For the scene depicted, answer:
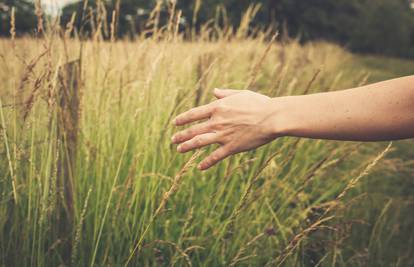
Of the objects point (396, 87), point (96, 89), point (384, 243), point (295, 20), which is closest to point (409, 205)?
point (384, 243)

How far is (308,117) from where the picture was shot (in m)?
0.93

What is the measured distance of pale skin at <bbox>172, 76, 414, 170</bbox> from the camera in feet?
2.81

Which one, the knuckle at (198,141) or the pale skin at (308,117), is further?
the knuckle at (198,141)

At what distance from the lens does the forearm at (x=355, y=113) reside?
0.85 metres

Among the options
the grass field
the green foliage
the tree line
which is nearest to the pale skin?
the grass field

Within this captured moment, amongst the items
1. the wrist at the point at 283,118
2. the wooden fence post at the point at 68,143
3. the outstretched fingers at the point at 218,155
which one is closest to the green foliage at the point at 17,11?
the wooden fence post at the point at 68,143

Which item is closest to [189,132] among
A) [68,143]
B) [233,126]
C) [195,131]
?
[195,131]

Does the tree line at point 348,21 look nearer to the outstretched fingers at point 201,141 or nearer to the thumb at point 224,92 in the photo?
the thumb at point 224,92

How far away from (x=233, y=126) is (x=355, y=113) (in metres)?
0.32

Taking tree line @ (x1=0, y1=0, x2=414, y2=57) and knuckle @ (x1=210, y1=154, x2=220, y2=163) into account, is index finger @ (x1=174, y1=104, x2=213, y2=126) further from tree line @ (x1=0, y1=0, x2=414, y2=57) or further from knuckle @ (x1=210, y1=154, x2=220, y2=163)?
tree line @ (x1=0, y1=0, x2=414, y2=57)

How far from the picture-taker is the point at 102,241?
4.91 feet

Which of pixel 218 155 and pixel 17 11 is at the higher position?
pixel 17 11

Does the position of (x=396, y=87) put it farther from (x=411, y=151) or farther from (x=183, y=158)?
(x=411, y=151)

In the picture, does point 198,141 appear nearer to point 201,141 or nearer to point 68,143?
point 201,141
